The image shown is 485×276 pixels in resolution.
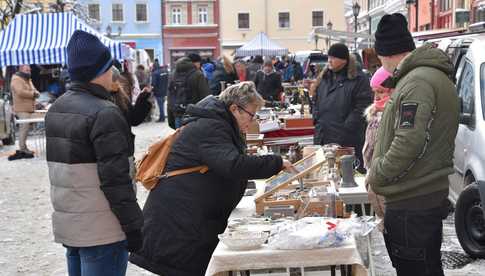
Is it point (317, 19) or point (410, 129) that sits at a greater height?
point (317, 19)

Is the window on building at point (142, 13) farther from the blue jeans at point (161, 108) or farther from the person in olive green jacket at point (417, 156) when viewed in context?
the person in olive green jacket at point (417, 156)

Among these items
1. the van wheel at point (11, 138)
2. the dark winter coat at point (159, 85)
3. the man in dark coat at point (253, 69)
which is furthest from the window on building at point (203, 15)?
the van wheel at point (11, 138)

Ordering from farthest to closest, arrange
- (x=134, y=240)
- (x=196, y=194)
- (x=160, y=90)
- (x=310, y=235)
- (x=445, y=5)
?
(x=445, y=5)
(x=160, y=90)
(x=196, y=194)
(x=134, y=240)
(x=310, y=235)

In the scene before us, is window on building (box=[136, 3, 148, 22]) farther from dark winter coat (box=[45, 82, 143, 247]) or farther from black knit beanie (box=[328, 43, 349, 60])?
dark winter coat (box=[45, 82, 143, 247])

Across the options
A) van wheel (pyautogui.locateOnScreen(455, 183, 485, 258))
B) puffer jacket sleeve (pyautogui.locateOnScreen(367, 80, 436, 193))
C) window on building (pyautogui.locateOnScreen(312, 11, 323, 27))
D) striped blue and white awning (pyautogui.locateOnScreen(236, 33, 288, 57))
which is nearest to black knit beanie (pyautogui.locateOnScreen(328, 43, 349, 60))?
van wheel (pyautogui.locateOnScreen(455, 183, 485, 258))

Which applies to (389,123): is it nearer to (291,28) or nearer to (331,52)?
(331,52)

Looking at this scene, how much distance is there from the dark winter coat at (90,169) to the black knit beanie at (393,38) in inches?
55.1

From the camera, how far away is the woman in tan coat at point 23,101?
13.2 metres

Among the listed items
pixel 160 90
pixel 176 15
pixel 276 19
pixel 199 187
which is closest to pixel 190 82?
pixel 199 187

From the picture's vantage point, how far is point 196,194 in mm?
3695

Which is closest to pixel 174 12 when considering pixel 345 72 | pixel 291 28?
pixel 291 28

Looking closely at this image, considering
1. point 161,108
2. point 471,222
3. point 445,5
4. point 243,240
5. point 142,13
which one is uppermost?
point 142,13

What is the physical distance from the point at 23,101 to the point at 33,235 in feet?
21.5

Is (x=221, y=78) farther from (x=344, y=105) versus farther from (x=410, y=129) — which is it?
(x=410, y=129)
